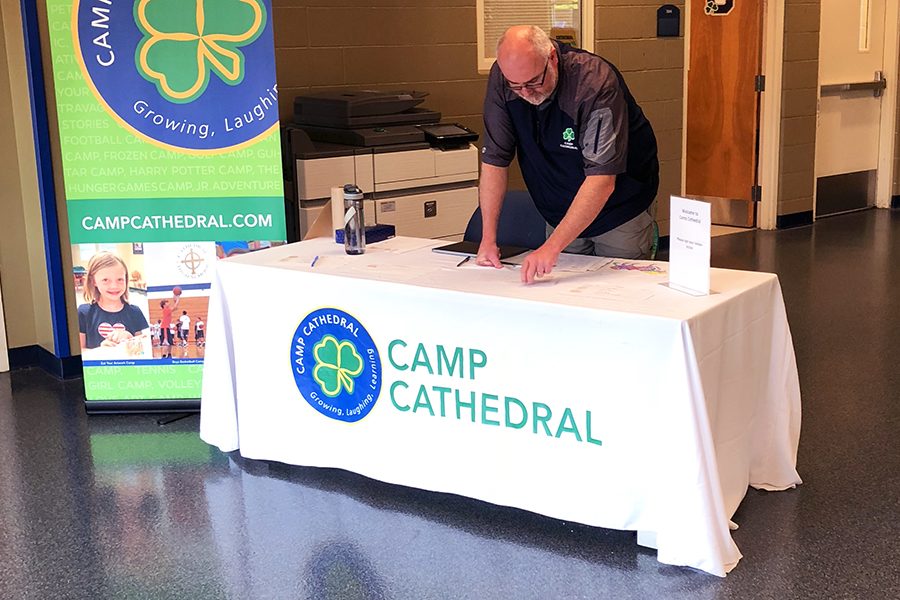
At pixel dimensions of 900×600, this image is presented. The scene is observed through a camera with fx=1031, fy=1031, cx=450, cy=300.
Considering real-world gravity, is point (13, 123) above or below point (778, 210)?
above

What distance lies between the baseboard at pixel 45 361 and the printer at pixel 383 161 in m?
1.15

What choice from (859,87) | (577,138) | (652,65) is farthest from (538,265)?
(859,87)

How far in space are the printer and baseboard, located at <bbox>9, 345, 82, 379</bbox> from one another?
45.2 inches

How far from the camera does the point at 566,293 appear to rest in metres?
2.84

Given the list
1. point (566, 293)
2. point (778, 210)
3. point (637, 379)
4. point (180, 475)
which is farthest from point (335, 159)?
point (778, 210)

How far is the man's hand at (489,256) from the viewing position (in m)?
3.21

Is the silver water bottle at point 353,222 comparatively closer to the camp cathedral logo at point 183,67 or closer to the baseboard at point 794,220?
the camp cathedral logo at point 183,67

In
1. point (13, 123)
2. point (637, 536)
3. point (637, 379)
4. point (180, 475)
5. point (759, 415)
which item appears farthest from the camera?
point (13, 123)

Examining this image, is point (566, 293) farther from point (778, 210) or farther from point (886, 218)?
point (886, 218)

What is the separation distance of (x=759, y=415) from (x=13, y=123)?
338cm

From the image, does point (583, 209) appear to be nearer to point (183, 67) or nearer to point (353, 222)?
point (353, 222)

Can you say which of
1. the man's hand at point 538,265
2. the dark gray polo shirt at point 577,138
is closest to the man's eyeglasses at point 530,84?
the dark gray polo shirt at point 577,138

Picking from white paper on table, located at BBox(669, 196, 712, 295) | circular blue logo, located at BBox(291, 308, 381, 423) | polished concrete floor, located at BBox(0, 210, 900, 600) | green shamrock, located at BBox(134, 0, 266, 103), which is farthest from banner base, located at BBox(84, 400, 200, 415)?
white paper on table, located at BBox(669, 196, 712, 295)

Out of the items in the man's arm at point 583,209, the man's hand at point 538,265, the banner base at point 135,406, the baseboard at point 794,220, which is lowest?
the banner base at point 135,406
